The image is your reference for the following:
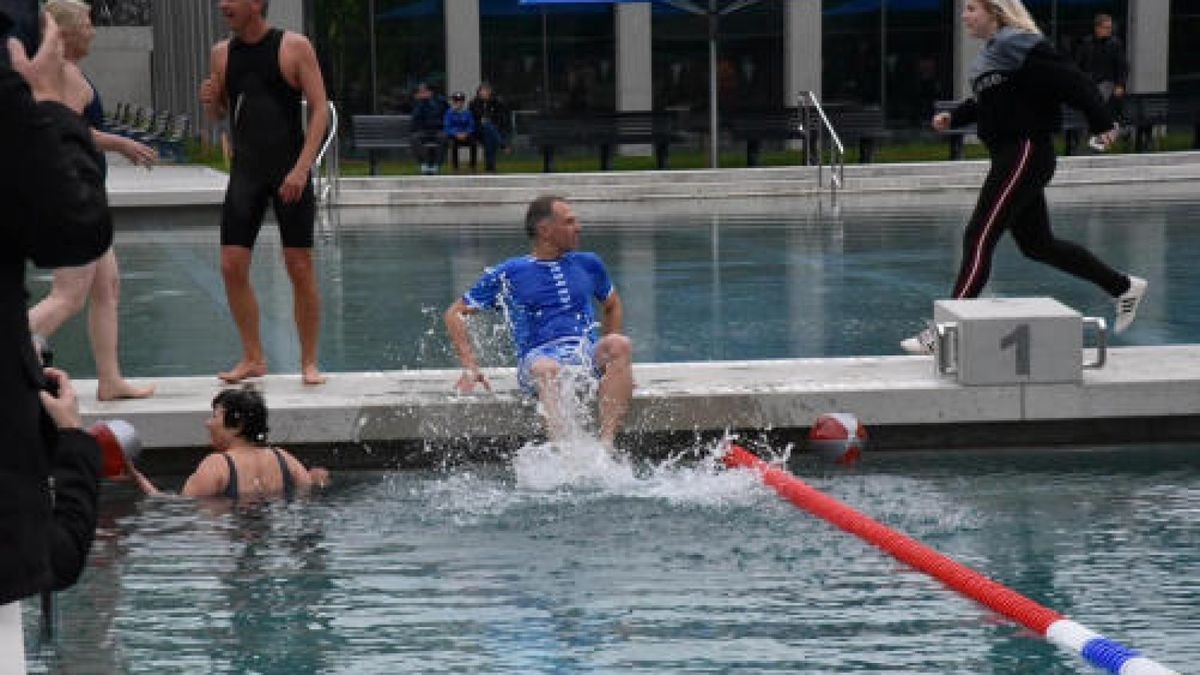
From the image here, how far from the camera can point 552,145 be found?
3191 centimetres

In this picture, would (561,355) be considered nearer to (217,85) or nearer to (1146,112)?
(217,85)

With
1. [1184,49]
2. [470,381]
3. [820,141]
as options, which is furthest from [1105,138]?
[1184,49]

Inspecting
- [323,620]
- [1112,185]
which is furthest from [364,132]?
[323,620]

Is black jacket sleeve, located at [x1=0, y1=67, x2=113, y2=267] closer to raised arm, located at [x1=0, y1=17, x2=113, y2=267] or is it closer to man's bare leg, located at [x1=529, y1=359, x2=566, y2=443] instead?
raised arm, located at [x1=0, y1=17, x2=113, y2=267]

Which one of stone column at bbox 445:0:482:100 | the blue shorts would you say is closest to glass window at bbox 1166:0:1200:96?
stone column at bbox 445:0:482:100

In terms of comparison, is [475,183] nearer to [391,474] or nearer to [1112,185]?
[1112,185]

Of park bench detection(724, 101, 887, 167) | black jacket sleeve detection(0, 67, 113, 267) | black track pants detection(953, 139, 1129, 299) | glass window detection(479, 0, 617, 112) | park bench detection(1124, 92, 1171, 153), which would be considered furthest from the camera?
glass window detection(479, 0, 617, 112)

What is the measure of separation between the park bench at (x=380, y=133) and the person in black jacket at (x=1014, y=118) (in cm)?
2117

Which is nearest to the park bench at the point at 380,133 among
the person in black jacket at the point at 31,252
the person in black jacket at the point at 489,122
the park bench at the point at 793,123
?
the person in black jacket at the point at 489,122

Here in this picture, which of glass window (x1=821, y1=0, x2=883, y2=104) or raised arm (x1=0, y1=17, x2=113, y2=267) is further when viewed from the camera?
glass window (x1=821, y1=0, x2=883, y2=104)

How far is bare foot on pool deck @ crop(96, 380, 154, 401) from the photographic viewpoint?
31.7 ft

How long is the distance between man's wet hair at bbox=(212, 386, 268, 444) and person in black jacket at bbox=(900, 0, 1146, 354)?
343 centimetres

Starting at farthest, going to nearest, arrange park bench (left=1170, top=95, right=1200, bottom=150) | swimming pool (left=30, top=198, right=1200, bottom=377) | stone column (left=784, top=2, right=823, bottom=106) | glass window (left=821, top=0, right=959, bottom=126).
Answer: glass window (left=821, top=0, right=959, bottom=126), stone column (left=784, top=2, right=823, bottom=106), park bench (left=1170, top=95, right=1200, bottom=150), swimming pool (left=30, top=198, right=1200, bottom=377)

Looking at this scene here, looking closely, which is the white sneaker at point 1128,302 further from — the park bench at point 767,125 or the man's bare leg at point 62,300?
the park bench at point 767,125
